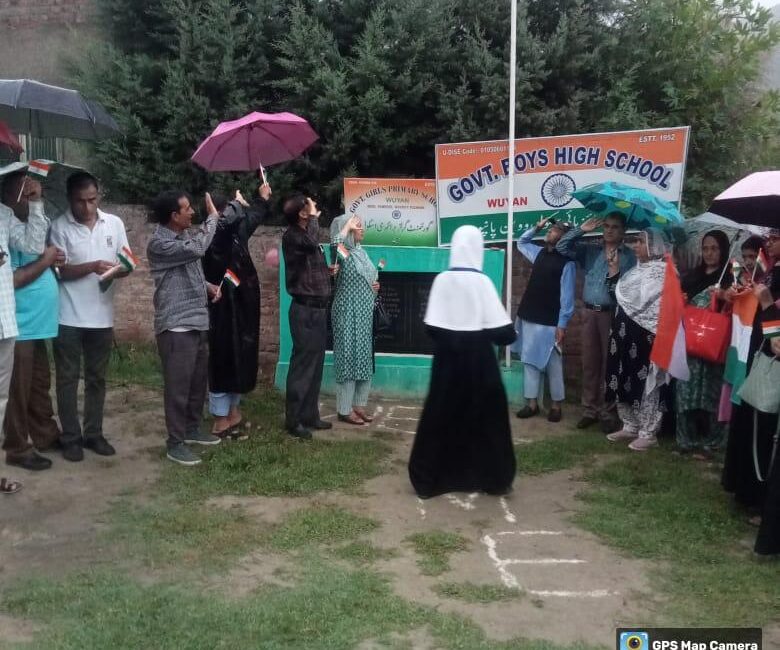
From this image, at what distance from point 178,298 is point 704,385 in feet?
12.8

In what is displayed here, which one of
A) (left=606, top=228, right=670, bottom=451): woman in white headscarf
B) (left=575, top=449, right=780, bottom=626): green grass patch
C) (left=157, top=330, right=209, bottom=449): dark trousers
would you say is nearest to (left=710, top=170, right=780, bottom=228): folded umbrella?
(left=606, top=228, right=670, bottom=451): woman in white headscarf

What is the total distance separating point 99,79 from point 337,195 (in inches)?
112

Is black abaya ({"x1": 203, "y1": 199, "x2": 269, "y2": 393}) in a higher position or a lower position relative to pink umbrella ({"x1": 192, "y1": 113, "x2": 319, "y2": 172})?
lower

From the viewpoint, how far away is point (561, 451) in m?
6.31

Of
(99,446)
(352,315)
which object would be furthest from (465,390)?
(99,446)

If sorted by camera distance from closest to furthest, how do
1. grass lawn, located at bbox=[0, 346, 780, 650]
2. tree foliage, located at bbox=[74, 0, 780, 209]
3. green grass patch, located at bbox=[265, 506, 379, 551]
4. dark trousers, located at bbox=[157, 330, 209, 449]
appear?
grass lawn, located at bbox=[0, 346, 780, 650], green grass patch, located at bbox=[265, 506, 379, 551], dark trousers, located at bbox=[157, 330, 209, 449], tree foliage, located at bbox=[74, 0, 780, 209]

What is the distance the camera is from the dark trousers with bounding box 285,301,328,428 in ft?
20.8

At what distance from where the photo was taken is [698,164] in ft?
28.0

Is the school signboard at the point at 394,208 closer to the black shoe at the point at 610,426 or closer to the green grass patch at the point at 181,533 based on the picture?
the black shoe at the point at 610,426

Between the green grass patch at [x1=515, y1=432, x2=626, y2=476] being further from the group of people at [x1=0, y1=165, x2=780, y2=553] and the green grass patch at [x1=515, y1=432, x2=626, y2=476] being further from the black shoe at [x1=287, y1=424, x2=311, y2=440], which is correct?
the black shoe at [x1=287, y1=424, x2=311, y2=440]

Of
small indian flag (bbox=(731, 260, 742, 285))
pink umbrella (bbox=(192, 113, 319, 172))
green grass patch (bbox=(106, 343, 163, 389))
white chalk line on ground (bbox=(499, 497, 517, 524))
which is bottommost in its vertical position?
white chalk line on ground (bbox=(499, 497, 517, 524))

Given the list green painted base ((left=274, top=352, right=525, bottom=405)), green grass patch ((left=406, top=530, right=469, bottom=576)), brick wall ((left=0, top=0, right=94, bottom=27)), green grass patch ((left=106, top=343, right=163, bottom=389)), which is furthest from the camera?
brick wall ((left=0, top=0, right=94, bottom=27))

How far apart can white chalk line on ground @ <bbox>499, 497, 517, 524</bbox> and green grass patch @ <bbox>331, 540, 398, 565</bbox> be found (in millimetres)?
888

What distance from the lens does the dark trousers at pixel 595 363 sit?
22.7 feet
